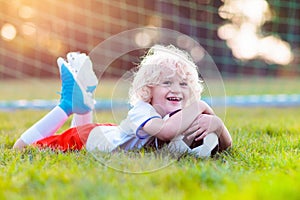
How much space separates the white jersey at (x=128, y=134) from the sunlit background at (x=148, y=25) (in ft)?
14.1

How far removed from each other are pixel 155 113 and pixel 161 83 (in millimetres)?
115

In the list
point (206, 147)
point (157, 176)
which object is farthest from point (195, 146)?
point (157, 176)

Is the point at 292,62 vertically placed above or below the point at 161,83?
below

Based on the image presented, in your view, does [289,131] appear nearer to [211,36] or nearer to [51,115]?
[51,115]

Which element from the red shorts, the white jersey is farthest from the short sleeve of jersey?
the red shorts

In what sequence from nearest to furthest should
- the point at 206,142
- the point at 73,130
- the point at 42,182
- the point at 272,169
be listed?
the point at 42,182, the point at 272,169, the point at 206,142, the point at 73,130

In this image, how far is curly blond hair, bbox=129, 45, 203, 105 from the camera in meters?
1.90

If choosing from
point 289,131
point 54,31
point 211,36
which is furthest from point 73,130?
point 211,36

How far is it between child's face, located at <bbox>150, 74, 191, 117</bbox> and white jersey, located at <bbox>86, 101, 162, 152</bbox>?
0.05 metres

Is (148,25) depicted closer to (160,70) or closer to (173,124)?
(160,70)

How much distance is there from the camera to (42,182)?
136 centimetres

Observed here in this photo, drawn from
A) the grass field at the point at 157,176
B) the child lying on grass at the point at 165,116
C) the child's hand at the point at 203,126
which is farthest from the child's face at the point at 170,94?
the grass field at the point at 157,176

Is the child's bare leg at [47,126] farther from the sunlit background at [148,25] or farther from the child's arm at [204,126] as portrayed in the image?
the sunlit background at [148,25]

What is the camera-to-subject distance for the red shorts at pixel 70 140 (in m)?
2.12
